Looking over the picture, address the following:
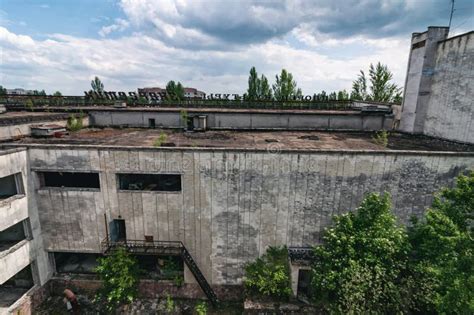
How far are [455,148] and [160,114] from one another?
24.9 meters

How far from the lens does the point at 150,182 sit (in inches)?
651

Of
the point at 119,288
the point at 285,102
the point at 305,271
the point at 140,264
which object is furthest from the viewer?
the point at 285,102

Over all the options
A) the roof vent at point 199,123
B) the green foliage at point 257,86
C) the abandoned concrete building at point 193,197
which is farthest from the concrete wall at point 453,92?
the green foliage at point 257,86

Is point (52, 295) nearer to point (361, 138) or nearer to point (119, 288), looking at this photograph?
point (119, 288)

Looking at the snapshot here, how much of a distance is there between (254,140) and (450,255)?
13.4 meters

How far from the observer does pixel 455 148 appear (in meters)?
16.7

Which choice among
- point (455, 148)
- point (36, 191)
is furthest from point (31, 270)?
point (455, 148)

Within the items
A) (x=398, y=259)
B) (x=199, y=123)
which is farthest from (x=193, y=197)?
(x=398, y=259)

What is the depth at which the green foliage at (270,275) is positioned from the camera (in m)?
14.9

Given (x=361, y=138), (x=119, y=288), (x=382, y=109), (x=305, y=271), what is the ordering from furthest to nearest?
1. (x=382, y=109)
2. (x=361, y=138)
3. (x=305, y=271)
4. (x=119, y=288)

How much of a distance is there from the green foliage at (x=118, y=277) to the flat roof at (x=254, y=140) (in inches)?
292

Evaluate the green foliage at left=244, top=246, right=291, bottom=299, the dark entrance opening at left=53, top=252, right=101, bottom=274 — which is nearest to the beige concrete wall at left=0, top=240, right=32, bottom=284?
the dark entrance opening at left=53, top=252, right=101, bottom=274

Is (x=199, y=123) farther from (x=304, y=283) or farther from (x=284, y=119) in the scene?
(x=304, y=283)

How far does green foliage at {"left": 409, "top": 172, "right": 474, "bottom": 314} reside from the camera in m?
10.3
